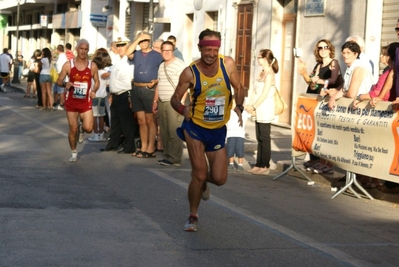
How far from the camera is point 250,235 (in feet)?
27.2

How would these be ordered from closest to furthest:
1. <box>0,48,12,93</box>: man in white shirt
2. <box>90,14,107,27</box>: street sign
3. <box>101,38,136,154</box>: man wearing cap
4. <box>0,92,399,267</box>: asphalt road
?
<box>0,92,399,267</box>: asphalt road → <box>101,38,136,154</box>: man wearing cap → <box>0,48,12,93</box>: man in white shirt → <box>90,14,107,27</box>: street sign

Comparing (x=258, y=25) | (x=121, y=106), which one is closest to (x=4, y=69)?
(x=258, y=25)

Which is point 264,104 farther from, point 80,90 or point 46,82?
point 46,82

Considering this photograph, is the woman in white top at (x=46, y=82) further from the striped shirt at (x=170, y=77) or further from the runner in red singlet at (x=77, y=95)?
the runner in red singlet at (x=77, y=95)

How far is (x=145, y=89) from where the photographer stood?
14953mm

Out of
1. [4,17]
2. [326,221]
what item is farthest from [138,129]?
[4,17]

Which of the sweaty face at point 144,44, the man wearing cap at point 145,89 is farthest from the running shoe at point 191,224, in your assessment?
the sweaty face at point 144,44

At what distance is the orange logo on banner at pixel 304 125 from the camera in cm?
1220

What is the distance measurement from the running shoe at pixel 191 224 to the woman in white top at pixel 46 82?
59.1 feet

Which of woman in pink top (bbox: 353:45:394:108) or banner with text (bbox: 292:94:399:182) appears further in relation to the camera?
woman in pink top (bbox: 353:45:394:108)

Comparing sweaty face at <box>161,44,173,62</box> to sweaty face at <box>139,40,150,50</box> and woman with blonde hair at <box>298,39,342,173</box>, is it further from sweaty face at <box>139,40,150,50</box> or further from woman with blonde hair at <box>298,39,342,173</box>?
woman with blonde hair at <box>298,39,342,173</box>

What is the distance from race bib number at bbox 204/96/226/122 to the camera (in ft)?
27.8

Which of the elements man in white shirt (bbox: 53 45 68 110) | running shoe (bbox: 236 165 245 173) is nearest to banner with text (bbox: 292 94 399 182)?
running shoe (bbox: 236 165 245 173)

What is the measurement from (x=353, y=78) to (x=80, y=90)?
4378mm
